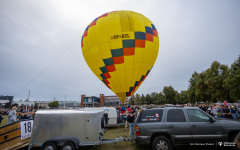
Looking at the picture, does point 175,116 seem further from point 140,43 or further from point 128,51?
point 140,43

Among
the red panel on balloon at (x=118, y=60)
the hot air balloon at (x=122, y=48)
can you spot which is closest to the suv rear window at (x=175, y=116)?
the hot air balloon at (x=122, y=48)

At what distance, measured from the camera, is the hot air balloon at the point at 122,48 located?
1159 cm

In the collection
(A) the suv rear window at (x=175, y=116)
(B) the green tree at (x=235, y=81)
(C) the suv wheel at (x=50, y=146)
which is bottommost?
(C) the suv wheel at (x=50, y=146)

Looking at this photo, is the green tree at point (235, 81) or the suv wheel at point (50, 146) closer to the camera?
the suv wheel at point (50, 146)

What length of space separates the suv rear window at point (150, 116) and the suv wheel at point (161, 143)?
2.49 feet

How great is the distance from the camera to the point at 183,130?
17.8ft

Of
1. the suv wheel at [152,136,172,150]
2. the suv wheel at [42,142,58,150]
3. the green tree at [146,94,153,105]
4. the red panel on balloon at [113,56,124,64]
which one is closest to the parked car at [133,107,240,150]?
the suv wheel at [152,136,172,150]

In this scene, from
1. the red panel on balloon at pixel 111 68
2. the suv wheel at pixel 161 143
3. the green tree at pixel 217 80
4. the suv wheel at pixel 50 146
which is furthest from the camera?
the green tree at pixel 217 80

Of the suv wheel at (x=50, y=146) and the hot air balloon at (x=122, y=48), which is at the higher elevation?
the hot air balloon at (x=122, y=48)

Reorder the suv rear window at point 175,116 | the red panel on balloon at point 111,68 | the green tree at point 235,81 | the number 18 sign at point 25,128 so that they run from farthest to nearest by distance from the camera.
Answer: the green tree at point 235,81, the red panel on balloon at point 111,68, the number 18 sign at point 25,128, the suv rear window at point 175,116

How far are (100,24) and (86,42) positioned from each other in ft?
7.45

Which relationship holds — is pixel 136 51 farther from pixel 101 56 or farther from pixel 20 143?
pixel 20 143

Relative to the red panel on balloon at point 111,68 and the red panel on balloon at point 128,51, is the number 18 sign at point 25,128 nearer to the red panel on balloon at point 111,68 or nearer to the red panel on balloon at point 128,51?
the red panel on balloon at point 111,68

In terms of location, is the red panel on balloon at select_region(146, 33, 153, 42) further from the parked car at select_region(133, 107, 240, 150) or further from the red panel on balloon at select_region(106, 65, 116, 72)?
the parked car at select_region(133, 107, 240, 150)
